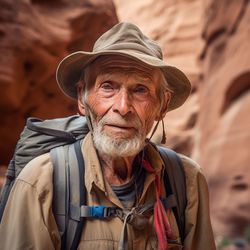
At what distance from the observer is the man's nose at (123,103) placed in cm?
193

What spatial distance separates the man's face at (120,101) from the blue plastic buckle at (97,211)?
0.86ft

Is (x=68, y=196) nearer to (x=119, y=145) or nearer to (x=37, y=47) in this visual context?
(x=119, y=145)

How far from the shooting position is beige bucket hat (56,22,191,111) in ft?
6.41

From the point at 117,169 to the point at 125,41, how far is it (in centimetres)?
60

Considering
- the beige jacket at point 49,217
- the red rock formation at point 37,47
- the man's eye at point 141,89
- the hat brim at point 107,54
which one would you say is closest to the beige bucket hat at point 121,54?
the hat brim at point 107,54

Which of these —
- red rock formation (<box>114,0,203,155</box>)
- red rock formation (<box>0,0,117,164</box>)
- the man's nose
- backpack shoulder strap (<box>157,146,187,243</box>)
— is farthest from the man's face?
red rock formation (<box>114,0,203,155</box>)

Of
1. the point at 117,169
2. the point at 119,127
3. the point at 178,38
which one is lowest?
the point at 117,169

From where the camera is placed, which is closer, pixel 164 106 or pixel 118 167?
pixel 118 167

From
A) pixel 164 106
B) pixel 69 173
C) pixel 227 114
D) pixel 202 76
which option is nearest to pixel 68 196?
pixel 69 173

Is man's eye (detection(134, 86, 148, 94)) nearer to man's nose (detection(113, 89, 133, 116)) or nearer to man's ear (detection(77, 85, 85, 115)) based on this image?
man's nose (detection(113, 89, 133, 116))

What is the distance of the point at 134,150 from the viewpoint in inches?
78.5

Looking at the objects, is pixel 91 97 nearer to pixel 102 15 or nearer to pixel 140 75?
pixel 140 75

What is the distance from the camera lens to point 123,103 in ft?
6.34

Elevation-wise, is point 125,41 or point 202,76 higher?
point 202,76
